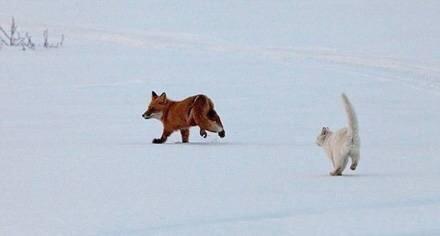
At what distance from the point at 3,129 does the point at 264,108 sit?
3.12 meters

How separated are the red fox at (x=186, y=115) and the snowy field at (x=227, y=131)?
0.14m

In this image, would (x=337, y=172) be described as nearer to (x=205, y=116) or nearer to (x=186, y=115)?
(x=205, y=116)

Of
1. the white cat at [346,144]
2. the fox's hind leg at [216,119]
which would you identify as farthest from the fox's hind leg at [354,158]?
the fox's hind leg at [216,119]

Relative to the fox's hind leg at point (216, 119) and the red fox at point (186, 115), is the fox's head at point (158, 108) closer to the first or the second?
the red fox at point (186, 115)

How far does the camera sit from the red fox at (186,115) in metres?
6.47

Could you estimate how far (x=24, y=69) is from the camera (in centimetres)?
1312

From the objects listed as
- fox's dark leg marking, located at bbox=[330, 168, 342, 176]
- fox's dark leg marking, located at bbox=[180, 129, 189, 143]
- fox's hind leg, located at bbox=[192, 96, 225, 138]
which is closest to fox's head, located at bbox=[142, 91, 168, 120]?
fox's dark leg marking, located at bbox=[180, 129, 189, 143]

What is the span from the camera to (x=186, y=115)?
654cm

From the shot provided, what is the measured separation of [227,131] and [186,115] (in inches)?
44.6

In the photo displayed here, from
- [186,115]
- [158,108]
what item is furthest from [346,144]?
[158,108]

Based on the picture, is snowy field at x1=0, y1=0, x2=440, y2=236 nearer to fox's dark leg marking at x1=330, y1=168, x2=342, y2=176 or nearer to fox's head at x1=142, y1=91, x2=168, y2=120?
fox's dark leg marking at x1=330, y1=168, x2=342, y2=176

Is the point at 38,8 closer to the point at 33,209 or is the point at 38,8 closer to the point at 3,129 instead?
the point at 3,129

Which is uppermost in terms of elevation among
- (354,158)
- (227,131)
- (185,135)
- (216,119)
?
(354,158)

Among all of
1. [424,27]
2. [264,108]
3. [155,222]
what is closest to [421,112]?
[264,108]
